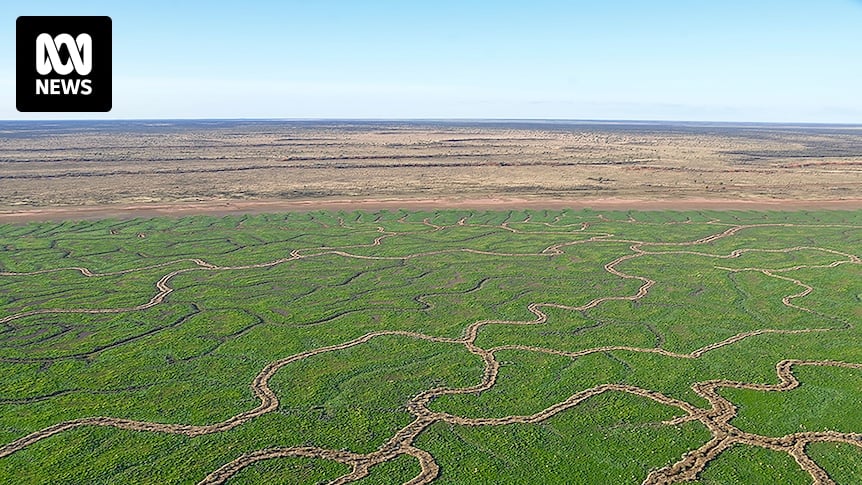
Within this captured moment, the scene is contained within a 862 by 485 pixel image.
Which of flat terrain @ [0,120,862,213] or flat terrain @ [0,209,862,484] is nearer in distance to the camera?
flat terrain @ [0,209,862,484]

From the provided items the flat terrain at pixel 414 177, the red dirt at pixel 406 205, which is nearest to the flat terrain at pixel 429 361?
the red dirt at pixel 406 205

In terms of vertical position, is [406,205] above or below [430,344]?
above

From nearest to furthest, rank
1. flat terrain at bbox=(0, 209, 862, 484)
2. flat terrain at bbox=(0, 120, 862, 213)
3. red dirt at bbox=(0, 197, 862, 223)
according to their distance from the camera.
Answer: flat terrain at bbox=(0, 209, 862, 484), red dirt at bbox=(0, 197, 862, 223), flat terrain at bbox=(0, 120, 862, 213)

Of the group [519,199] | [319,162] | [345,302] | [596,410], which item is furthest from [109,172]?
[596,410]

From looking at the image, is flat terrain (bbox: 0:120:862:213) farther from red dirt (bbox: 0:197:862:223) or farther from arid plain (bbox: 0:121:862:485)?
arid plain (bbox: 0:121:862:485)

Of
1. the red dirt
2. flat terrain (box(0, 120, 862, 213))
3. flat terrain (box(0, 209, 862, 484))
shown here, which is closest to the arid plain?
flat terrain (box(0, 209, 862, 484))

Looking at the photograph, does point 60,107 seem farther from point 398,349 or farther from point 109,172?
point 109,172

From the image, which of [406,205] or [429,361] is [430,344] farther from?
[406,205]

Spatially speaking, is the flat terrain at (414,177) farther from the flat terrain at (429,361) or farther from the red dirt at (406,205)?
the flat terrain at (429,361)

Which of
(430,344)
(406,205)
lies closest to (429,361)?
(430,344)
